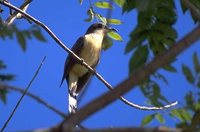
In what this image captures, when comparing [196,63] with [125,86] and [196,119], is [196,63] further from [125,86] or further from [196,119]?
[125,86]

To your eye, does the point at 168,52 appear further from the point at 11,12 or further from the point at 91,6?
the point at 11,12

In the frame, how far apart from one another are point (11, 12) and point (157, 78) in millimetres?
2730

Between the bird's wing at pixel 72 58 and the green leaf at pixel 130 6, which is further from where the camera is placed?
the bird's wing at pixel 72 58

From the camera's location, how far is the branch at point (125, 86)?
134 centimetres

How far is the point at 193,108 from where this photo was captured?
1.74 meters

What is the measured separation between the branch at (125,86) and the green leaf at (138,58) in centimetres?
59

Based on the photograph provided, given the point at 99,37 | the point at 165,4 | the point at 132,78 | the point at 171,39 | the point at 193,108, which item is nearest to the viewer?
the point at 132,78

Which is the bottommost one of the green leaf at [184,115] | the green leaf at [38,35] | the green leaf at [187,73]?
the green leaf at [184,115]

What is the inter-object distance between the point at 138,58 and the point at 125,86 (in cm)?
70

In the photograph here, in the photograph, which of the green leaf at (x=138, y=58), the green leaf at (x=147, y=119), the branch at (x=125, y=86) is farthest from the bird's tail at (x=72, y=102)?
the branch at (x=125, y=86)

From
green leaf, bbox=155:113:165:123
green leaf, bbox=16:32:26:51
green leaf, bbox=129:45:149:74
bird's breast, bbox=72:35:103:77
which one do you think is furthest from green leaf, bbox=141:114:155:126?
bird's breast, bbox=72:35:103:77

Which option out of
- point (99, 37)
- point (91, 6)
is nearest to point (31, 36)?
point (91, 6)

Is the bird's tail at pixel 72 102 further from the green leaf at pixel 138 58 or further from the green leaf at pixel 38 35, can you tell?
the green leaf at pixel 38 35

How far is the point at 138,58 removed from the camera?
6.81 ft
